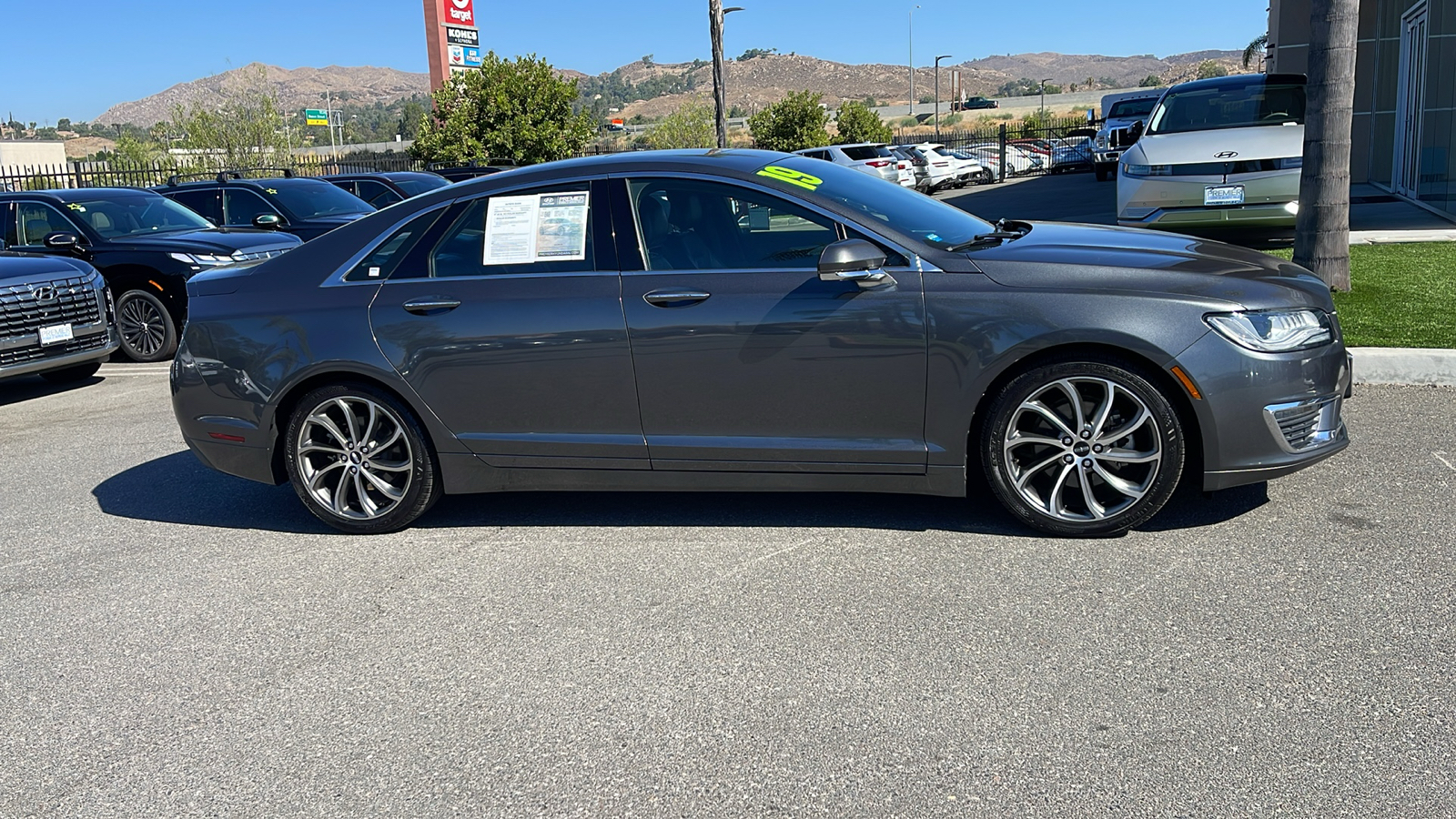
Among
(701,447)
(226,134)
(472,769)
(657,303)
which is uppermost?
(226,134)

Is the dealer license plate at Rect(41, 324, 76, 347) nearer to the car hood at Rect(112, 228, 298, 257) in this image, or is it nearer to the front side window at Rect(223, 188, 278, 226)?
the car hood at Rect(112, 228, 298, 257)

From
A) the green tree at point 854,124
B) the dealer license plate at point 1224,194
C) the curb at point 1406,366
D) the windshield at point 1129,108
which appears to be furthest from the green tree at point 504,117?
the curb at point 1406,366

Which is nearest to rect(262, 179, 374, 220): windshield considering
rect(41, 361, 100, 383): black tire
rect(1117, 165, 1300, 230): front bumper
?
rect(41, 361, 100, 383): black tire

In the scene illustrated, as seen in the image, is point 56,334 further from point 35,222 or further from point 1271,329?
point 1271,329

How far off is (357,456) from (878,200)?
260 centimetres

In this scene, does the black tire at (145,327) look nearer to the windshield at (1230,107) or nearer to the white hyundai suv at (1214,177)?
the white hyundai suv at (1214,177)

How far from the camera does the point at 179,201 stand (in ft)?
47.5

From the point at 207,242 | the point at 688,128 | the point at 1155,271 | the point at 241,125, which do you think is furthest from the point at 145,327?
the point at 688,128

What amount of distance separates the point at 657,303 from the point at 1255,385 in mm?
2341

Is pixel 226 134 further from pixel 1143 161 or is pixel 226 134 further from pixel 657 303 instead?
pixel 657 303

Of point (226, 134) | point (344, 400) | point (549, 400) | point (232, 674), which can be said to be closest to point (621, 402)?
point (549, 400)

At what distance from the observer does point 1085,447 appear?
15.3 feet

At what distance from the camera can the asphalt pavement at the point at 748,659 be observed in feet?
10.2

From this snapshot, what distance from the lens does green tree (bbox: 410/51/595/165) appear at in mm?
30703
